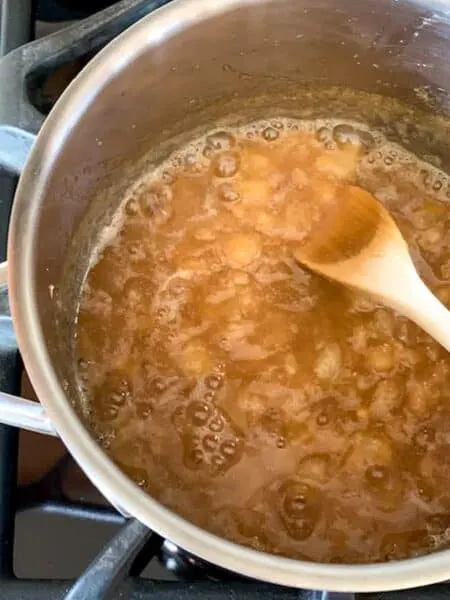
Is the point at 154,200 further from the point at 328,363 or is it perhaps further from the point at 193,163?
the point at 328,363

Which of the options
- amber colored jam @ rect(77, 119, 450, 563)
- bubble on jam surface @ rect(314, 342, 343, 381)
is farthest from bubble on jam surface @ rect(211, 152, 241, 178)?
bubble on jam surface @ rect(314, 342, 343, 381)

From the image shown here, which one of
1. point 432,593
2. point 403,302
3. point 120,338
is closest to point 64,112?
point 120,338

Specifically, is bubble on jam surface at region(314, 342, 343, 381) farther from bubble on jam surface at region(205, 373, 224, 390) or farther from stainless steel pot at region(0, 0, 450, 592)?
stainless steel pot at region(0, 0, 450, 592)

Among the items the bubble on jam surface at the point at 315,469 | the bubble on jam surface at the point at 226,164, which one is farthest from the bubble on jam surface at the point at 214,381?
the bubble on jam surface at the point at 226,164

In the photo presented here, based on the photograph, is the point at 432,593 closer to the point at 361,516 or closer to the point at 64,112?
the point at 361,516

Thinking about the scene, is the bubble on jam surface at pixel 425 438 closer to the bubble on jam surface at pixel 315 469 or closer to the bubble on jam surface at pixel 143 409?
the bubble on jam surface at pixel 315 469

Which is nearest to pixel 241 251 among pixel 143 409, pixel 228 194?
pixel 228 194

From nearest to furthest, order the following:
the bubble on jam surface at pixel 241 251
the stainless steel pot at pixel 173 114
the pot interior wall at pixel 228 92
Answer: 1. the stainless steel pot at pixel 173 114
2. the pot interior wall at pixel 228 92
3. the bubble on jam surface at pixel 241 251
